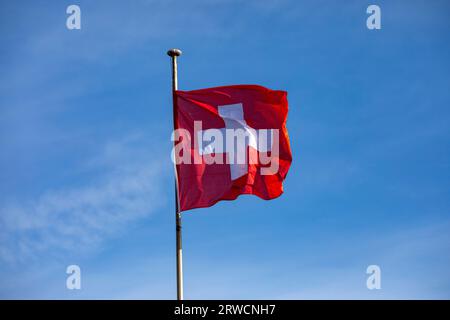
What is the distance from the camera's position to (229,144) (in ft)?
88.7

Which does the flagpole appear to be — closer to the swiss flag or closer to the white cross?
the swiss flag

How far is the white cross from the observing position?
26.5m

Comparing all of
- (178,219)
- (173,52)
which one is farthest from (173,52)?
(178,219)

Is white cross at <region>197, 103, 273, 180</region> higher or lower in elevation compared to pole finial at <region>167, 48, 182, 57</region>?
lower

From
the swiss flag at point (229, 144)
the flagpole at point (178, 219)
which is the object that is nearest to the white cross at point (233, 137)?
the swiss flag at point (229, 144)

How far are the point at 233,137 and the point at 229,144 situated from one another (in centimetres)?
35

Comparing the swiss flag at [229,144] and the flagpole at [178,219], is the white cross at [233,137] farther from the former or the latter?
the flagpole at [178,219]

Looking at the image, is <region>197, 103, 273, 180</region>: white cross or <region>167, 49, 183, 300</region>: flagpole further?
<region>197, 103, 273, 180</region>: white cross

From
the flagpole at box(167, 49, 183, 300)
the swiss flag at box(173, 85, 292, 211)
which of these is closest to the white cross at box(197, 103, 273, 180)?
the swiss flag at box(173, 85, 292, 211)

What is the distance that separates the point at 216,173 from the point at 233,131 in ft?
6.12
